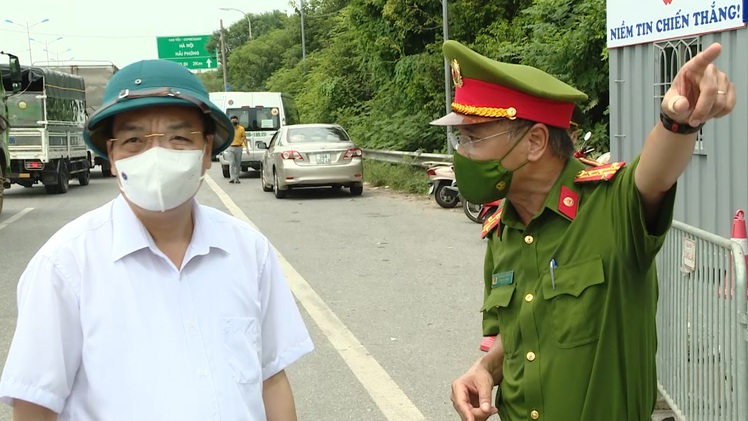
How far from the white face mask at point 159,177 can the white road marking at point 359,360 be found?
3.17 metres

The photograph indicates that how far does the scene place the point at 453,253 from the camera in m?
11.0

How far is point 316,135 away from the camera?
61.7ft

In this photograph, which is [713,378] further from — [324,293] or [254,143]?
[254,143]

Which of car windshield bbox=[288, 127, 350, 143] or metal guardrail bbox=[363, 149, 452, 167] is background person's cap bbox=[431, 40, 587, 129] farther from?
car windshield bbox=[288, 127, 350, 143]

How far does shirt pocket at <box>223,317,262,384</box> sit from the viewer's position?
7.21ft

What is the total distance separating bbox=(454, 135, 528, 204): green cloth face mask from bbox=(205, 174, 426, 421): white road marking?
106 inches

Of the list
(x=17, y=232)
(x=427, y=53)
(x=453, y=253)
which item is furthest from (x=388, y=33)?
(x=453, y=253)

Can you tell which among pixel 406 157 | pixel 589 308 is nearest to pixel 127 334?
pixel 589 308

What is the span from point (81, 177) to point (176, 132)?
924 inches

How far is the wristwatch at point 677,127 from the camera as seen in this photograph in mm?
2025

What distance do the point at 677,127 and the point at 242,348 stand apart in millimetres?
1138

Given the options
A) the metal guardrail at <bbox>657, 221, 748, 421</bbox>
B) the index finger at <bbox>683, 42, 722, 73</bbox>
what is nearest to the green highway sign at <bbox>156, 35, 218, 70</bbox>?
the metal guardrail at <bbox>657, 221, 748, 421</bbox>

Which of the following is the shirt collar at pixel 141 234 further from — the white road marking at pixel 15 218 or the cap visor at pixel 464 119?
the white road marking at pixel 15 218

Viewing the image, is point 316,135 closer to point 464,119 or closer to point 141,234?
point 464,119
